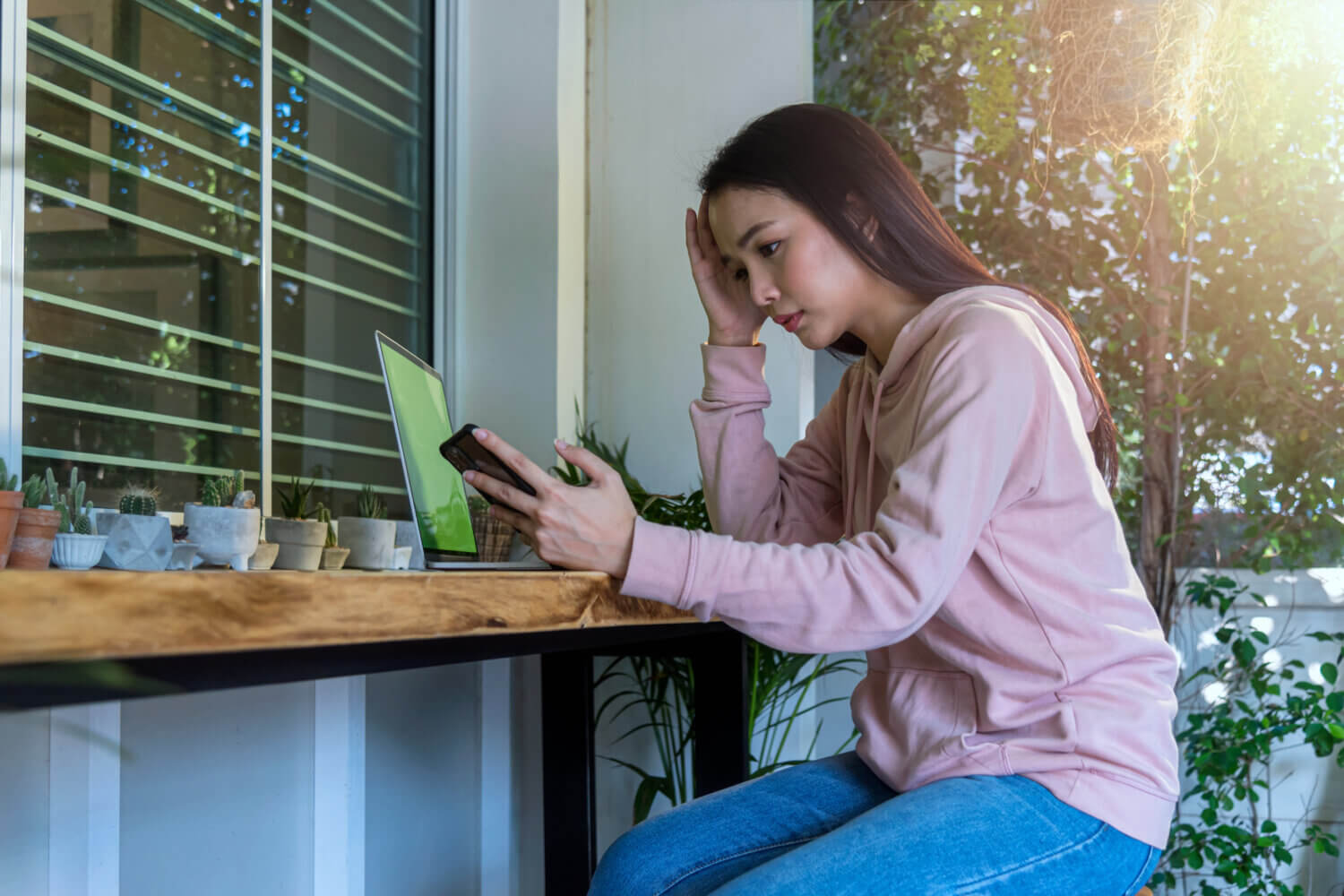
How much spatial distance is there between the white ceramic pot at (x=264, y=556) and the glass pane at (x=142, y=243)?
0.28 meters

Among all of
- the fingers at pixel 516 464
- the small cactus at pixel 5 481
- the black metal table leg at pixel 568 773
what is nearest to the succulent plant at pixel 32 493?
the small cactus at pixel 5 481

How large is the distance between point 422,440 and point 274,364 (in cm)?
68

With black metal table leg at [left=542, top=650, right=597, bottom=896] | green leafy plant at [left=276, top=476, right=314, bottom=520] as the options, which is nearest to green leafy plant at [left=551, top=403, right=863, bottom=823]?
black metal table leg at [left=542, top=650, right=597, bottom=896]

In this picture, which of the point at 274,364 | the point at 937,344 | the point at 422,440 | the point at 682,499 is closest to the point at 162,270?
the point at 274,364

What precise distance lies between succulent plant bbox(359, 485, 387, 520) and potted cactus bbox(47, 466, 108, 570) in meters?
0.56

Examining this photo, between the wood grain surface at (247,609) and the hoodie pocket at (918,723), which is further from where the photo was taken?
the hoodie pocket at (918,723)

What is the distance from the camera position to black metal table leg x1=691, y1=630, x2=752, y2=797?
1.80 meters

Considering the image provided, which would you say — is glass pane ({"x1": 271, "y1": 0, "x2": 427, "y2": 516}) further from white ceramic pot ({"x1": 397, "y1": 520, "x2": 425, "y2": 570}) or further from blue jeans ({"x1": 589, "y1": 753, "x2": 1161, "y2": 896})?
blue jeans ({"x1": 589, "y1": 753, "x2": 1161, "y2": 896})

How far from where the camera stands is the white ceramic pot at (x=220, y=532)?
1.22 m

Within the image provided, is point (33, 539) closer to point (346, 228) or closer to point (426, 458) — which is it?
point (426, 458)

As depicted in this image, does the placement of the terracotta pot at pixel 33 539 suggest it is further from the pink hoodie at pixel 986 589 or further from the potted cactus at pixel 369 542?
the pink hoodie at pixel 986 589

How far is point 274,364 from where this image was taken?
1.88 metres

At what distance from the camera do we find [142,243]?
5.25 ft

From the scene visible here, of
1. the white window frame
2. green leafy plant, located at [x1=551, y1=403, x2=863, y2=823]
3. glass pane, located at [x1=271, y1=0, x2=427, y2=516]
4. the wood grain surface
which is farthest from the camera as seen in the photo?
green leafy plant, located at [x1=551, y1=403, x2=863, y2=823]
